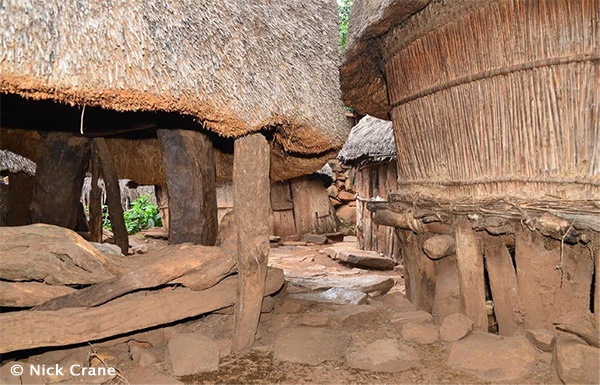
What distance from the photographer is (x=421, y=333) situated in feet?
11.7

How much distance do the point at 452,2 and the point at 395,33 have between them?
2.44ft

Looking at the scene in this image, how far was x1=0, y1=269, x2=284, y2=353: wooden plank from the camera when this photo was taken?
2646 mm

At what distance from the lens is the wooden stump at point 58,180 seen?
13.5 feet

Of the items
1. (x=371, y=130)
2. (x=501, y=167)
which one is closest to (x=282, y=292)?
(x=501, y=167)

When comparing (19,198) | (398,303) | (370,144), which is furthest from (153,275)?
(370,144)

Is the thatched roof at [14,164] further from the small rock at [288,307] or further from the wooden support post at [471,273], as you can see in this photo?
the wooden support post at [471,273]

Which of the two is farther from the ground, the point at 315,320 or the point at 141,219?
the point at 141,219

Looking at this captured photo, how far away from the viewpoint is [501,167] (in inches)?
127

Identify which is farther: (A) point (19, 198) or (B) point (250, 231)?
(A) point (19, 198)

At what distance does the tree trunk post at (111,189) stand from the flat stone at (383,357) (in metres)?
2.94

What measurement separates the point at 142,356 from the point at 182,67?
2.12 metres

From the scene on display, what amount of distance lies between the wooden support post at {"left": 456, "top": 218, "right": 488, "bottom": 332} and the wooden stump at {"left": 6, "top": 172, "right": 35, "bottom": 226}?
Result: 5097 mm

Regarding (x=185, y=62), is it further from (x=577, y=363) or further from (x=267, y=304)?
(x=577, y=363)

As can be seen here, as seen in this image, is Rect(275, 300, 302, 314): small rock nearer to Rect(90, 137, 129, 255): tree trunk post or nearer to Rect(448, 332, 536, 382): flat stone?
Rect(448, 332, 536, 382): flat stone
